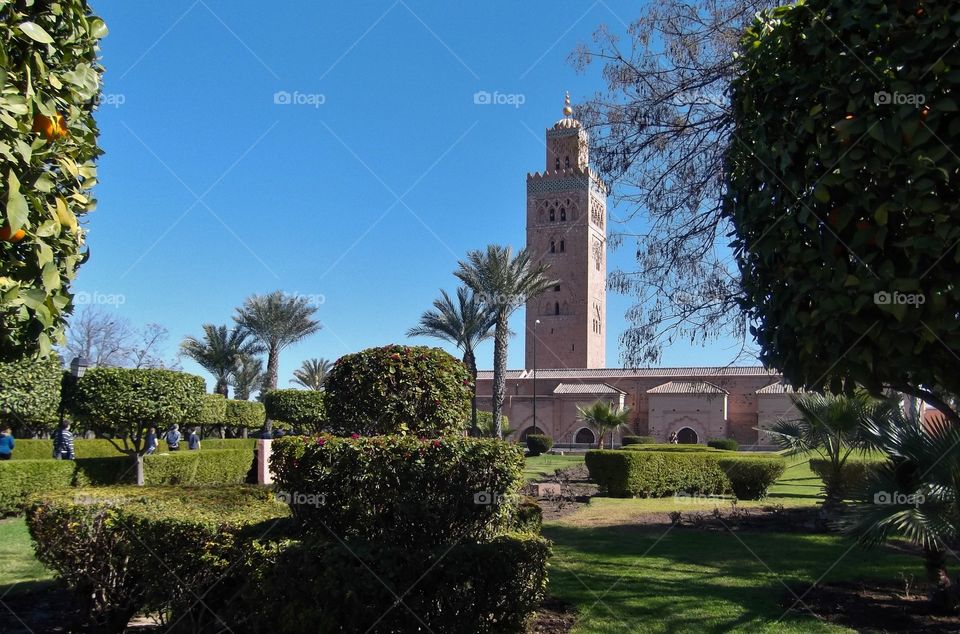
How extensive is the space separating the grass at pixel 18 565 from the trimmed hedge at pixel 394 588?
11.8ft

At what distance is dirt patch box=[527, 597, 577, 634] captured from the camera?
222 inches

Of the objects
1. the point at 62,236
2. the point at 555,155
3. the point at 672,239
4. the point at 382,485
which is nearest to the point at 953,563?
the point at 672,239

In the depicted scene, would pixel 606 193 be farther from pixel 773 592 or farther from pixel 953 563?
pixel 953 563

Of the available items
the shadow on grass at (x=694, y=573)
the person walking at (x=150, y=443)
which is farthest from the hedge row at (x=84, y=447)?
the shadow on grass at (x=694, y=573)

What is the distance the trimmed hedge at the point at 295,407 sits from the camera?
28156mm

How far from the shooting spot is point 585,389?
4975cm

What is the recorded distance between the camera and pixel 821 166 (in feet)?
10.1

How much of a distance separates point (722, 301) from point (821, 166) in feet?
16.3

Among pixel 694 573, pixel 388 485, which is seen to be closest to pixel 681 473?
pixel 694 573

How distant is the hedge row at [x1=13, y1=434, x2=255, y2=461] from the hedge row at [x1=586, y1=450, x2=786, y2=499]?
11393mm

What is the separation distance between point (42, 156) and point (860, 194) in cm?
326

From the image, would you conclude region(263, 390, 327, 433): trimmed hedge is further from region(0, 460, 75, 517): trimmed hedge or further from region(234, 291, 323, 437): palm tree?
region(0, 460, 75, 517): trimmed hedge

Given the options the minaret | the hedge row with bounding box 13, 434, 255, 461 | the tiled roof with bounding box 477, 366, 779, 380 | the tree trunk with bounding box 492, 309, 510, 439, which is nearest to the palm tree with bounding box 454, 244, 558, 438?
the tree trunk with bounding box 492, 309, 510, 439

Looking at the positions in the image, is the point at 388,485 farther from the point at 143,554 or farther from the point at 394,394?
the point at 394,394
